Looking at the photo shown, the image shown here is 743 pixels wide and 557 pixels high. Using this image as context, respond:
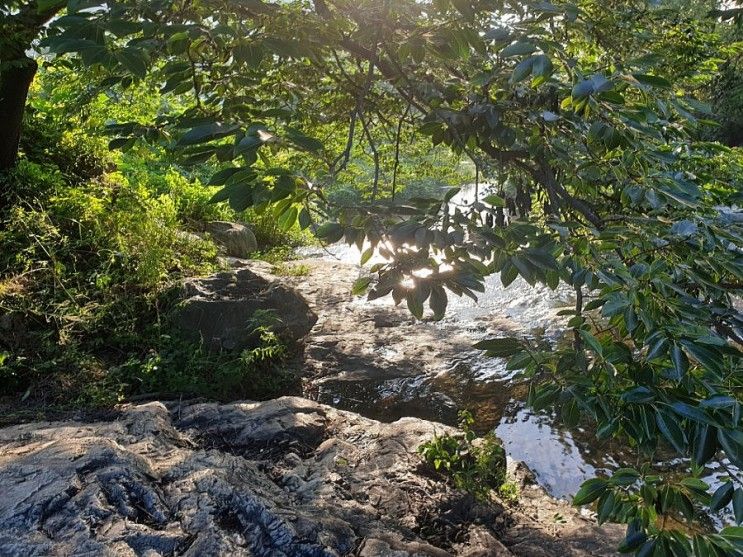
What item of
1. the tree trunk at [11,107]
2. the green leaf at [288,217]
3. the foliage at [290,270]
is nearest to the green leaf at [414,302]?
the green leaf at [288,217]

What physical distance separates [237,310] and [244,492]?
9.11 ft

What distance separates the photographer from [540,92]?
5.76 ft

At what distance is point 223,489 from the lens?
6.93 ft

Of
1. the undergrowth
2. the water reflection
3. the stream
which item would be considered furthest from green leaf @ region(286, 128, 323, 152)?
the water reflection

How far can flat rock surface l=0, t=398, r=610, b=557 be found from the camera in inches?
69.7

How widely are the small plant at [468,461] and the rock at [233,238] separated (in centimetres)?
484

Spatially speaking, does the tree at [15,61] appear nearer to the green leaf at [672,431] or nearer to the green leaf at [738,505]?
the green leaf at [672,431]

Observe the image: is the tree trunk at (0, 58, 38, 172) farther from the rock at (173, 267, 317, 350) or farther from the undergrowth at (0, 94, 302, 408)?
the rock at (173, 267, 317, 350)

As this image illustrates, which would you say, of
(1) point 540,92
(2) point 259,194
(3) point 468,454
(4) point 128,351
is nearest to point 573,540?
(3) point 468,454

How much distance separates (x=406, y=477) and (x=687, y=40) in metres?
3.07

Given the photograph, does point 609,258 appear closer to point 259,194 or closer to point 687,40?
point 259,194

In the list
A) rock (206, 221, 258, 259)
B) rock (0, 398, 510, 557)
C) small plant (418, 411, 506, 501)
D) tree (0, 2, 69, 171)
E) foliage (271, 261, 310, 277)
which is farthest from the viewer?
rock (206, 221, 258, 259)

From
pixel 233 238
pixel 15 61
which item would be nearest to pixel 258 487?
pixel 15 61

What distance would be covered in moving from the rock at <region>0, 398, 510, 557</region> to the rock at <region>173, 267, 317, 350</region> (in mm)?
1093
